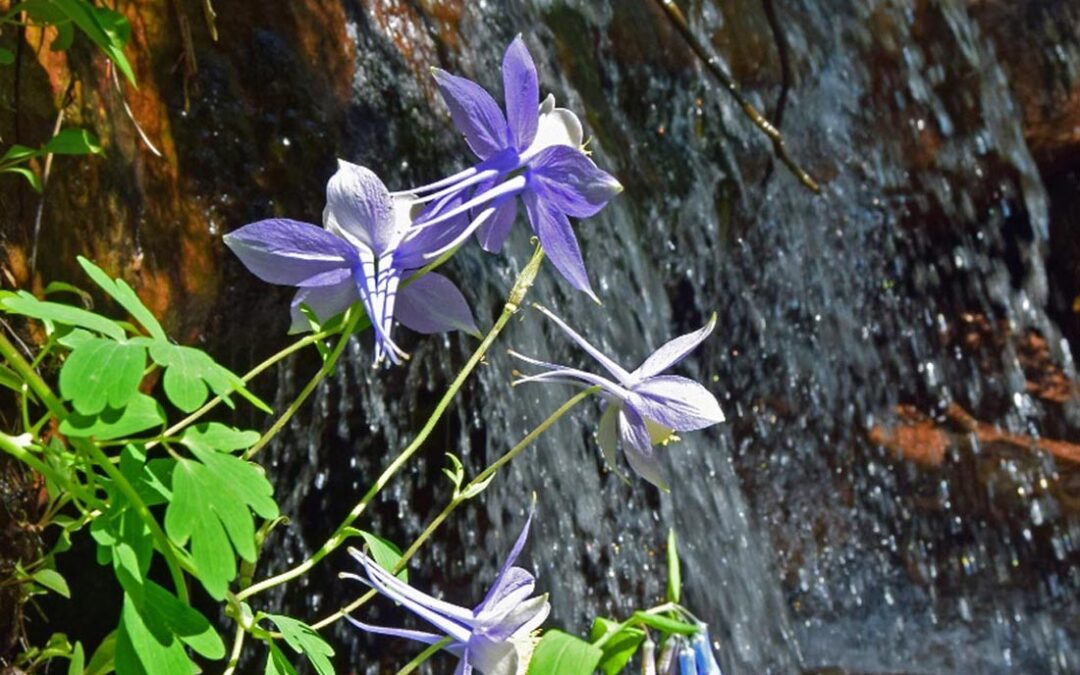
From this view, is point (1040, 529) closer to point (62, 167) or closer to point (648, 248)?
point (648, 248)

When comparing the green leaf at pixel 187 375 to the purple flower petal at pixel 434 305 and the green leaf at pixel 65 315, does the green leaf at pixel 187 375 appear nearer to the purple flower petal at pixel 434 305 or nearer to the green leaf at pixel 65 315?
the green leaf at pixel 65 315

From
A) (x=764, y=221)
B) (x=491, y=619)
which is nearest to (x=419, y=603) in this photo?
(x=491, y=619)

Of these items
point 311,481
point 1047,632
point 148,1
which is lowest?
point 1047,632

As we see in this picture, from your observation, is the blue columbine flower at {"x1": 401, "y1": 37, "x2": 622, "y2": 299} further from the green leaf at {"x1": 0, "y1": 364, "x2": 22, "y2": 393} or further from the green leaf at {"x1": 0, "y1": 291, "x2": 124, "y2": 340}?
the green leaf at {"x1": 0, "y1": 364, "x2": 22, "y2": 393}

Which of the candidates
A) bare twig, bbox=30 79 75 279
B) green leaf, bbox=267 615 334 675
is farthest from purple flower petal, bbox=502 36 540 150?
bare twig, bbox=30 79 75 279

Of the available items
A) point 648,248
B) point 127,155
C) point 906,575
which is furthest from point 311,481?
point 906,575

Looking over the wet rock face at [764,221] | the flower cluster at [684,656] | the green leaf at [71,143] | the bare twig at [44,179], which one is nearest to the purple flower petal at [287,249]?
the flower cluster at [684,656]

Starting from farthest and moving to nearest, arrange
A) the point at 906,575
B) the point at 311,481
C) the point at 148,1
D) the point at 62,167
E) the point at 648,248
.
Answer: the point at 906,575
the point at 648,248
the point at 311,481
the point at 148,1
the point at 62,167
